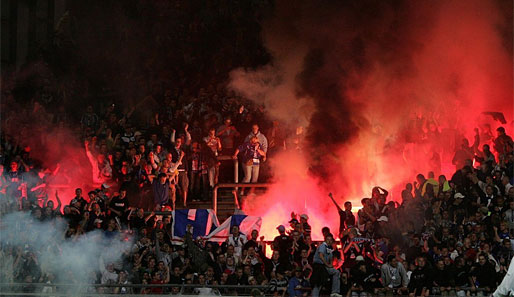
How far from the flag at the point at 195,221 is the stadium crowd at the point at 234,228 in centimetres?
22

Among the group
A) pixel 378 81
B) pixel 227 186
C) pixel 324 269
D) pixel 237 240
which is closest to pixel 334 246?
pixel 324 269

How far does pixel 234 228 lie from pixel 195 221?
1179mm

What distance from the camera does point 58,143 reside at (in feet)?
68.8

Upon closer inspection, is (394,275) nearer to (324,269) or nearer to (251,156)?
(324,269)

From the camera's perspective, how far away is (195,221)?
1772 cm

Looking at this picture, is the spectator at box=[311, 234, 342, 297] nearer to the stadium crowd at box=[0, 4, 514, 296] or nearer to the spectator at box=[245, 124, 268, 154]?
the stadium crowd at box=[0, 4, 514, 296]

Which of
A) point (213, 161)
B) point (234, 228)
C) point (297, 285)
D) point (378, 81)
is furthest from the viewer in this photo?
point (378, 81)

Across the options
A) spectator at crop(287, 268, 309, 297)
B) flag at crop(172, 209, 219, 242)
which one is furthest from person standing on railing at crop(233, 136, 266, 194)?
spectator at crop(287, 268, 309, 297)

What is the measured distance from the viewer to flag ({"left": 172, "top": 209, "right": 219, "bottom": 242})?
17.6 metres

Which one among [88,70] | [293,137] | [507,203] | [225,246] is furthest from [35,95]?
[507,203]

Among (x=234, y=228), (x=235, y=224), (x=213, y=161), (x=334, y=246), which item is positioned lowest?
(x=334, y=246)

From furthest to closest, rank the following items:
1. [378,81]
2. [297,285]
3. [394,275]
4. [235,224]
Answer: [378,81] < [235,224] < [394,275] < [297,285]

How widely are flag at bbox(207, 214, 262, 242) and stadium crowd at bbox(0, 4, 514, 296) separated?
0.60m

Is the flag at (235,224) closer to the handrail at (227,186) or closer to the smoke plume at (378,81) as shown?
the handrail at (227,186)
